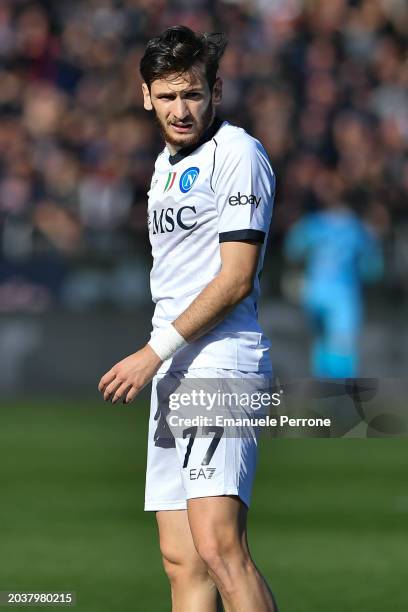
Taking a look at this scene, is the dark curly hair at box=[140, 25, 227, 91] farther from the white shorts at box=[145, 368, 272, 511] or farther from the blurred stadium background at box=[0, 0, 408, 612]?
the blurred stadium background at box=[0, 0, 408, 612]

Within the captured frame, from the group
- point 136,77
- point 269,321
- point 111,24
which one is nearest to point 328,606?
point 269,321

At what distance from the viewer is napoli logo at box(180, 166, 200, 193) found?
4.36 m

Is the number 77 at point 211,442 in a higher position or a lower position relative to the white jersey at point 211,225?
lower

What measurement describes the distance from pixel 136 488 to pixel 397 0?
33.1 feet

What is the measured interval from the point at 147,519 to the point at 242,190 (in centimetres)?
480

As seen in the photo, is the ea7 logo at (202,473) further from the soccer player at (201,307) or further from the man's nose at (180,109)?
the man's nose at (180,109)

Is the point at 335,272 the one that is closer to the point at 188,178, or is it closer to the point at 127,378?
the point at 188,178

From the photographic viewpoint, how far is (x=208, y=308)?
4.21 metres

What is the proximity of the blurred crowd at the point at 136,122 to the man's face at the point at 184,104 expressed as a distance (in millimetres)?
10113

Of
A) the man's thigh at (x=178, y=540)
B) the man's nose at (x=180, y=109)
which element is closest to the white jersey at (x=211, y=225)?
the man's nose at (x=180, y=109)

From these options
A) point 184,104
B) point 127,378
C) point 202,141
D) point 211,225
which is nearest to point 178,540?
point 127,378

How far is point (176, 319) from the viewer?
4266 millimetres

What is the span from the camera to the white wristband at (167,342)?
13.9 feet

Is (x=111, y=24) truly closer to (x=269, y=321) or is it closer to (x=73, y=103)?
(x=73, y=103)
